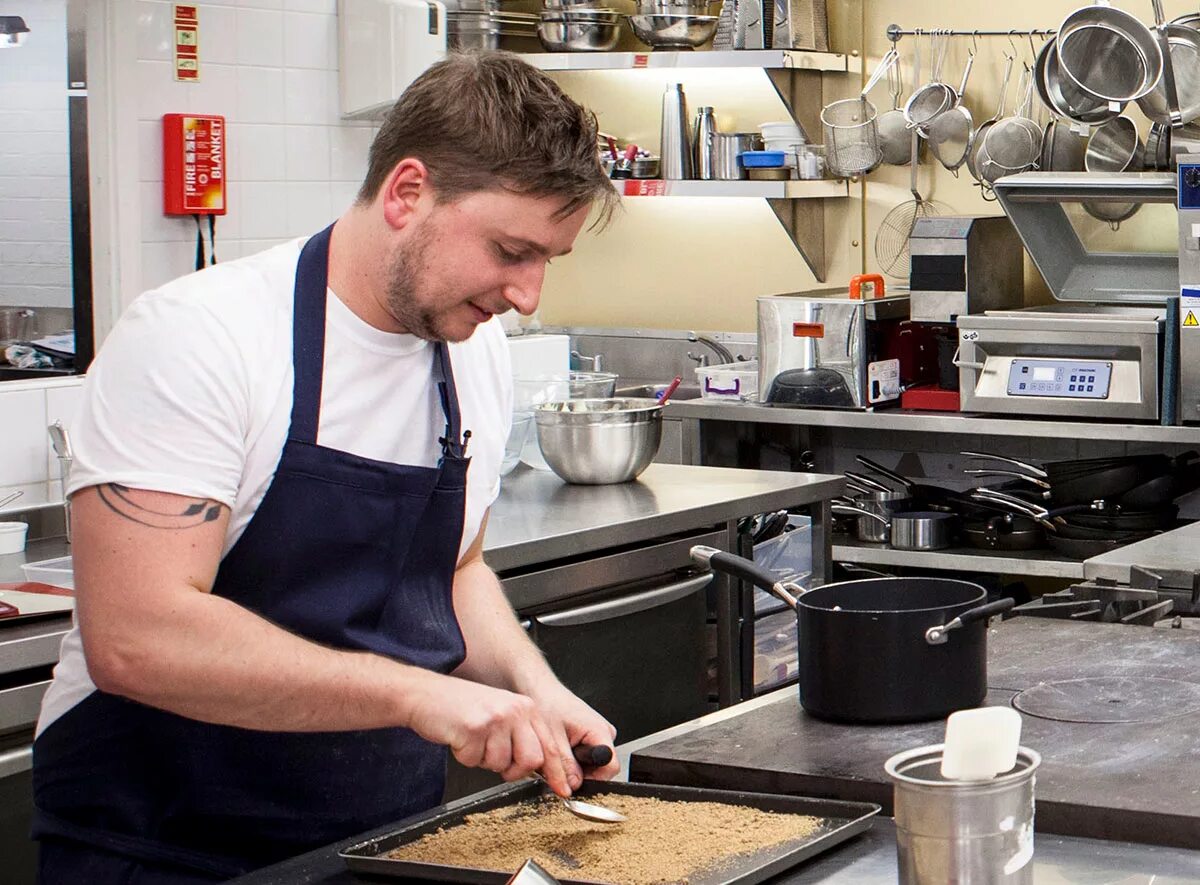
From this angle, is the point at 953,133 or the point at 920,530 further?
the point at 953,133

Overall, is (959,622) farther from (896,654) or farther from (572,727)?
(572,727)

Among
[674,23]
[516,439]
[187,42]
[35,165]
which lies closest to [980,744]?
[516,439]

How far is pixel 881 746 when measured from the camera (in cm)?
171

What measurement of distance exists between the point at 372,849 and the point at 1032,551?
137 inches

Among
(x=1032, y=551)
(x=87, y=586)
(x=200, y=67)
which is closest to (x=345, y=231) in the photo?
(x=87, y=586)

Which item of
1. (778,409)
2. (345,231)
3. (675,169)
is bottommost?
(778,409)

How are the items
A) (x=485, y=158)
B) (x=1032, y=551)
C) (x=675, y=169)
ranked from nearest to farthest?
(x=485, y=158)
(x=1032, y=551)
(x=675, y=169)

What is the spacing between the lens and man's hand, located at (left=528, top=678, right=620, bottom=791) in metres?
1.60

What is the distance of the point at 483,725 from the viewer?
4.92 ft

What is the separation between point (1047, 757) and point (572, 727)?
Result: 1.53 feet

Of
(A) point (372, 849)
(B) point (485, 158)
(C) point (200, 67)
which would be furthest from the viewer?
(C) point (200, 67)

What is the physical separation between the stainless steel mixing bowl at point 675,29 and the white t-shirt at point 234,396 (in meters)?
3.81

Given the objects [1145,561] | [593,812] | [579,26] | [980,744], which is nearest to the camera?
[980,744]

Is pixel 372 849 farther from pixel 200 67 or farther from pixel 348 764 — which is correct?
pixel 200 67
